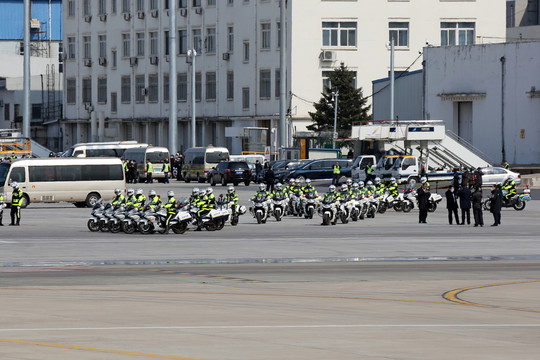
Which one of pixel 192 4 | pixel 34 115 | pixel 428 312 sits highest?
pixel 192 4

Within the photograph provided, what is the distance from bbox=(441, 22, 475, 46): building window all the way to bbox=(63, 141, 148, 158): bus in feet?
84.1

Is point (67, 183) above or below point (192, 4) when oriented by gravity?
below

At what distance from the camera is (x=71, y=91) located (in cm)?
11188

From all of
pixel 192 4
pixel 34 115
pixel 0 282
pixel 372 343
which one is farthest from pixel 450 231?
pixel 34 115

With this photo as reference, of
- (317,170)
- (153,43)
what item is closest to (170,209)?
(317,170)

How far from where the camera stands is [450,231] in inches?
1444

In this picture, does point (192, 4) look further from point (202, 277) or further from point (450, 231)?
point (202, 277)

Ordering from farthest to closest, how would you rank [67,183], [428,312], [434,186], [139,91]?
1. [139,91]
2. [434,186]
3. [67,183]
4. [428,312]

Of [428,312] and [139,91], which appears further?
[139,91]

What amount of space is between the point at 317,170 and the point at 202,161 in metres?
8.05

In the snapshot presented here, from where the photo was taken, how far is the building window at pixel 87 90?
359 feet

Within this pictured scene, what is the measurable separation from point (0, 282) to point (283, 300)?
6.05m

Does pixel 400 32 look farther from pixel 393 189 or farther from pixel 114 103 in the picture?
pixel 393 189

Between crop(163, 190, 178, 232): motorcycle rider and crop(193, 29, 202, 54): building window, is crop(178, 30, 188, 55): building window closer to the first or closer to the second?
crop(193, 29, 202, 54): building window
